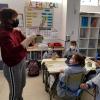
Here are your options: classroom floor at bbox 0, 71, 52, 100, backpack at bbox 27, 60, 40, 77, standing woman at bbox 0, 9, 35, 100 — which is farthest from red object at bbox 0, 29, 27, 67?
backpack at bbox 27, 60, 40, 77

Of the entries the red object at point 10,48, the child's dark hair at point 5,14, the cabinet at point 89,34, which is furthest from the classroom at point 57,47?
the child's dark hair at point 5,14

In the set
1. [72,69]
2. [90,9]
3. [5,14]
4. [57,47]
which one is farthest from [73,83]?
[90,9]

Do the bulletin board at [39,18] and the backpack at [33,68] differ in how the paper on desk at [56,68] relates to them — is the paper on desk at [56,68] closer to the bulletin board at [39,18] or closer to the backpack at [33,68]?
the backpack at [33,68]

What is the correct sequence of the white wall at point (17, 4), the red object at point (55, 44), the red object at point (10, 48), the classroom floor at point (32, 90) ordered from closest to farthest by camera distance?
1. the red object at point (10, 48)
2. the classroom floor at point (32, 90)
3. the white wall at point (17, 4)
4. the red object at point (55, 44)

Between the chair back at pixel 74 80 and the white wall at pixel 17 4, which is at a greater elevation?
the white wall at pixel 17 4

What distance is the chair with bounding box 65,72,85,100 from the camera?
8.03 feet

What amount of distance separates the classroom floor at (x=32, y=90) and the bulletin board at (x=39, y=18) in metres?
1.44

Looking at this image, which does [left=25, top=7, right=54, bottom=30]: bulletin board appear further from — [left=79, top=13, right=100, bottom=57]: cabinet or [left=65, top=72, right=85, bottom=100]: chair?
[left=65, top=72, right=85, bottom=100]: chair

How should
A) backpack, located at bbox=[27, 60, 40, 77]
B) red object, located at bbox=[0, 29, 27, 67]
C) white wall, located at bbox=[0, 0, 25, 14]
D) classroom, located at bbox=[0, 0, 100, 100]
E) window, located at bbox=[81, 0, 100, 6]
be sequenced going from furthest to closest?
1. window, located at bbox=[81, 0, 100, 6]
2. white wall, located at bbox=[0, 0, 25, 14]
3. backpack, located at bbox=[27, 60, 40, 77]
4. classroom, located at bbox=[0, 0, 100, 100]
5. red object, located at bbox=[0, 29, 27, 67]

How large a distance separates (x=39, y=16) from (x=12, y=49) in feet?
9.23

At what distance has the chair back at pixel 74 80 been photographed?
2.44m

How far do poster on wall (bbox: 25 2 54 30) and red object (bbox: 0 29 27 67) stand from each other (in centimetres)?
254

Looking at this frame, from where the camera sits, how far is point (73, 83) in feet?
8.12

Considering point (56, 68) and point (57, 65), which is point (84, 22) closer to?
point (57, 65)
